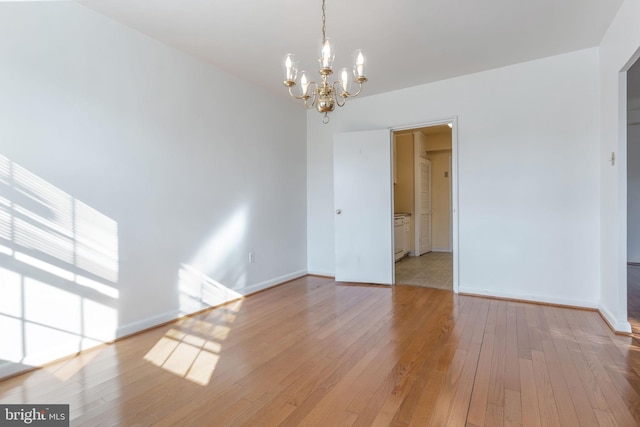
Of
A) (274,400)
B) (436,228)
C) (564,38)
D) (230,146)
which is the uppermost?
(564,38)

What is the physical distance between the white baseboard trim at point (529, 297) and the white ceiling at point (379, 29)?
8.11 ft

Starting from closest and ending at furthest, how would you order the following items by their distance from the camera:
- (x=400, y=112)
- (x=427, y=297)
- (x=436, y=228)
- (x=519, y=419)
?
(x=519, y=419), (x=427, y=297), (x=400, y=112), (x=436, y=228)

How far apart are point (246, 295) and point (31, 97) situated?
2.63m

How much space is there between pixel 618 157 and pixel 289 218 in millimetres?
3491

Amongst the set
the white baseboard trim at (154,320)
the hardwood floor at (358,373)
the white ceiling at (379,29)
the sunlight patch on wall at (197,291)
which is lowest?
the hardwood floor at (358,373)

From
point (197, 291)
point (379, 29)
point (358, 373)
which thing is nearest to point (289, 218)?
point (197, 291)

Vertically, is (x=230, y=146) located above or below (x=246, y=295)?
above

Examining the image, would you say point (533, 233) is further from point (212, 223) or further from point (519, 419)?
point (212, 223)

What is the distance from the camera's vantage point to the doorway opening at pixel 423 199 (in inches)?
232

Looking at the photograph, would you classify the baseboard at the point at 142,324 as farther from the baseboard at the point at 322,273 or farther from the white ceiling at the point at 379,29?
the white ceiling at the point at 379,29

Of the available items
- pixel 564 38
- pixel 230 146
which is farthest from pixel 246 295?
pixel 564 38

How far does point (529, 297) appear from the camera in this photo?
3352 millimetres

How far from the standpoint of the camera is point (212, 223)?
3.36 metres

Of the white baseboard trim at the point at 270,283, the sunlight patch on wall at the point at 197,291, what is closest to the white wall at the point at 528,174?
the white baseboard trim at the point at 270,283
